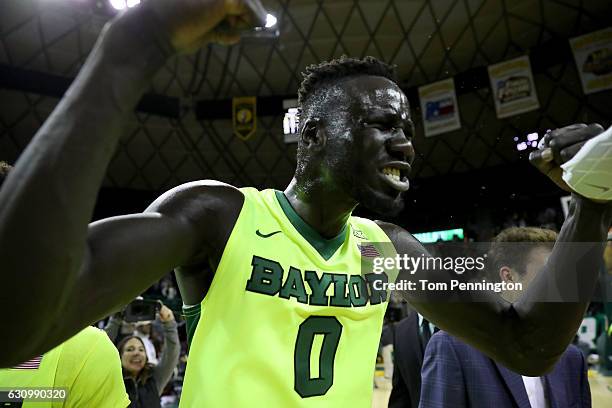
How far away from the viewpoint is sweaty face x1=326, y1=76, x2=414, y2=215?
1.28m

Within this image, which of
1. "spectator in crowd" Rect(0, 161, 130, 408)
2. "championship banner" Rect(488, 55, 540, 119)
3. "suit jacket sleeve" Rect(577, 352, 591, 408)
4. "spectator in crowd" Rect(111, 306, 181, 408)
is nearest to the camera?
"spectator in crowd" Rect(0, 161, 130, 408)

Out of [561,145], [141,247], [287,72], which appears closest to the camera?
[141,247]

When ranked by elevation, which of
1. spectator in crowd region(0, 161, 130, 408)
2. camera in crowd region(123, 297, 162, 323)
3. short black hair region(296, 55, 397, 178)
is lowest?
spectator in crowd region(0, 161, 130, 408)

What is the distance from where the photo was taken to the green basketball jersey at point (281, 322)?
114 centimetres

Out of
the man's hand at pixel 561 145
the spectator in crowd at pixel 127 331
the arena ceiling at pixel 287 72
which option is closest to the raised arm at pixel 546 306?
the man's hand at pixel 561 145

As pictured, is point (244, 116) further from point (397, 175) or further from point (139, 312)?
point (397, 175)

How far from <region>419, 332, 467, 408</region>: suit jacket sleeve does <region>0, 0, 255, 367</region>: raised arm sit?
1.62 metres

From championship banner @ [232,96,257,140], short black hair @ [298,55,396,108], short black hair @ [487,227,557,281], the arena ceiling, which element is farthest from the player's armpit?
championship banner @ [232,96,257,140]

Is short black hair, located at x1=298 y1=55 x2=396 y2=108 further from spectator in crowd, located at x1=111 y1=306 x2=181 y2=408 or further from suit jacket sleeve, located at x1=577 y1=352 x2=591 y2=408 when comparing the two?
spectator in crowd, located at x1=111 y1=306 x2=181 y2=408

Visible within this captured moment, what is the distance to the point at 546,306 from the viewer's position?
1.29m

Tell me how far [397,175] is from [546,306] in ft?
1.50

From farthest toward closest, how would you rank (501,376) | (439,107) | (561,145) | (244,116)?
1. (244,116)
2. (439,107)
3. (501,376)
4. (561,145)

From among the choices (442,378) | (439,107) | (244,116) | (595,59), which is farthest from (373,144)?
(244,116)

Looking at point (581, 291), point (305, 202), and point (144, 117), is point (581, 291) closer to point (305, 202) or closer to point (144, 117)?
point (305, 202)
